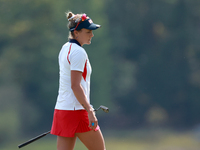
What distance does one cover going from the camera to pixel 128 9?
4227mm

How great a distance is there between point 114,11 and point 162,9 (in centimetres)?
58

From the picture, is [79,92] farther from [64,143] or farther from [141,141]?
[141,141]

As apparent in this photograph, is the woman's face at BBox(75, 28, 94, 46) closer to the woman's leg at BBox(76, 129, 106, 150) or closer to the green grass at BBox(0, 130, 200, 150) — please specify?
the woman's leg at BBox(76, 129, 106, 150)

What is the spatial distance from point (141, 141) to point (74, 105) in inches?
83.1

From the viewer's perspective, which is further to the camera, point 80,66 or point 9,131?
point 9,131

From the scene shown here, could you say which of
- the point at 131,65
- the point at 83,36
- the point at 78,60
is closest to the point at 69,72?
the point at 78,60

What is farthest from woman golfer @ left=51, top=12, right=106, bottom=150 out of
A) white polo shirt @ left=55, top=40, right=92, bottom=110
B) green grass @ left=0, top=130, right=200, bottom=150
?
green grass @ left=0, top=130, right=200, bottom=150

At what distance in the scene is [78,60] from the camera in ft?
7.08

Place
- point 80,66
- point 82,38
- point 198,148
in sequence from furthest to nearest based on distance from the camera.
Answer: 1. point 198,148
2. point 82,38
3. point 80,66

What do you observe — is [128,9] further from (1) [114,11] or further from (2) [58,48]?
(2) [58,48]

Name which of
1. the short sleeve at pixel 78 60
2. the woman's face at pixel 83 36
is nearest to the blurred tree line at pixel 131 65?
the woman's face at pixel 83 36

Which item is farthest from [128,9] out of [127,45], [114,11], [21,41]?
[21,41]

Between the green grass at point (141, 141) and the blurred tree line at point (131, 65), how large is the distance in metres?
0.11

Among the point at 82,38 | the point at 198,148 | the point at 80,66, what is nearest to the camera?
the point at 80,66
